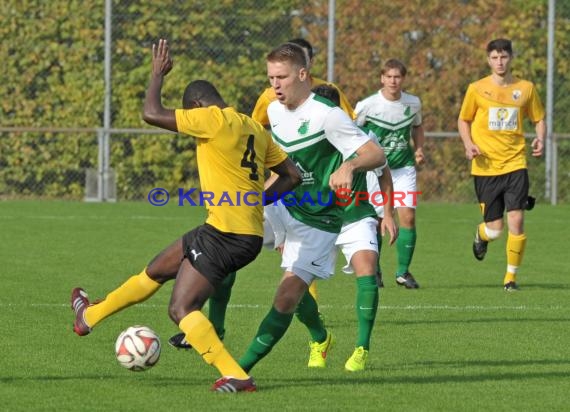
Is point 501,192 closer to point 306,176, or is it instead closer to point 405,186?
point 405,186

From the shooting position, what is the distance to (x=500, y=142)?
1283 centimetres

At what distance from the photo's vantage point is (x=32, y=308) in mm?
10562

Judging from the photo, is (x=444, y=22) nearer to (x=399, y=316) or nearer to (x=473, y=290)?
(x=473, y=290)

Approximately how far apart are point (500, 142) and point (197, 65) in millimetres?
11561

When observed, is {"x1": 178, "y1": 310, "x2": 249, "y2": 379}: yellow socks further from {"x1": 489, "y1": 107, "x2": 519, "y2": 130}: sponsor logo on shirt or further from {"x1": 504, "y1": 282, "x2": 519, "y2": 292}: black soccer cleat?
{"x1": 489, "y1": 107, "x2": 519, "y2": 130}: sponsor logo on shirt

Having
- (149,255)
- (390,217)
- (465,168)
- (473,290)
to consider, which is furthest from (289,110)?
(465,168)

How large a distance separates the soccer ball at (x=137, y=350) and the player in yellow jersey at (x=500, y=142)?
5.91 m

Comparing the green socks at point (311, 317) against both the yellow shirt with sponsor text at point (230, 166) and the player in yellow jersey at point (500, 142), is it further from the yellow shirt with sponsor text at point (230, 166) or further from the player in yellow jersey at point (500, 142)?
the player in yellow jersey at point (500, 142)

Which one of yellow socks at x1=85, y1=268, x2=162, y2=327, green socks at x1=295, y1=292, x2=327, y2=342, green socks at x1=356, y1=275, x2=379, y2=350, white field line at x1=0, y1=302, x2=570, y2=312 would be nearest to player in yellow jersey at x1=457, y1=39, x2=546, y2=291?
white field line at x1=0, y1=302, x2=570, y2=312

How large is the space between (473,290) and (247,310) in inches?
98.6

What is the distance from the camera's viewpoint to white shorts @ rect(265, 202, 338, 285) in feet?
24.8

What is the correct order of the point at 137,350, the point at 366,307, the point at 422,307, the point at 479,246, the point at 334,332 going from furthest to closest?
1. the point at 479,246
2. the point at 422,307
3. the point at 334,332
4. the point at 366,307
5. the point at 137,350

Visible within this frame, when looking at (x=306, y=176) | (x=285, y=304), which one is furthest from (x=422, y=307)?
(x=285, y=304)

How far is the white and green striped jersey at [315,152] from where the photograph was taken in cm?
761
